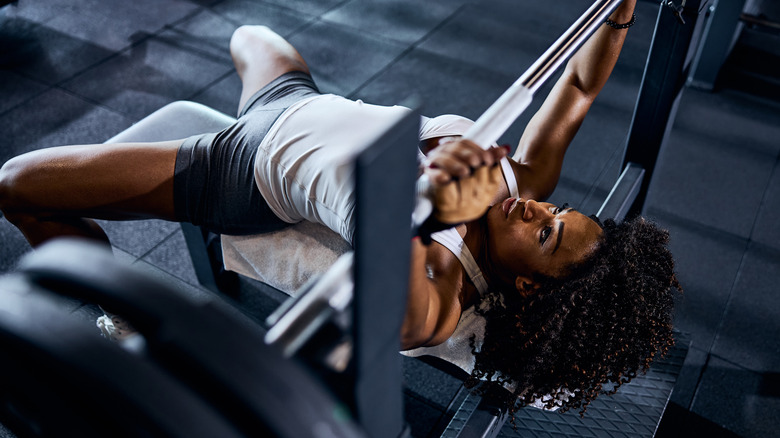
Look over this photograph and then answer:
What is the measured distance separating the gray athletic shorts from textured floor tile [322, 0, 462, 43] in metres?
2.04

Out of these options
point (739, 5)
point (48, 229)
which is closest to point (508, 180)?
point (48, 229)

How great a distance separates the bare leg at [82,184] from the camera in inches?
56.3

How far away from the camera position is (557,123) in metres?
1.63

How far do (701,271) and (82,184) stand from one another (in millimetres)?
2052

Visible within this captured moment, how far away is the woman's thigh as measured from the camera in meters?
1.43

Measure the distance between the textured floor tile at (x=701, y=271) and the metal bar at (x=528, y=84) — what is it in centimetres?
127

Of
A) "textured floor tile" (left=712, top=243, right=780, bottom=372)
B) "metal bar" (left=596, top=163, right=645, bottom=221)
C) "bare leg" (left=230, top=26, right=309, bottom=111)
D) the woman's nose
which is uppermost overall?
"bare leg" (left=230, top=26, right=309, bottom=111)

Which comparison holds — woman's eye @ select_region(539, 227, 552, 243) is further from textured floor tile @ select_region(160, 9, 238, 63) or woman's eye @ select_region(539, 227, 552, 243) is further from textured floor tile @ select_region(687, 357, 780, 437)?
textured floor tile @ select_region(160, 9, 238, 63)

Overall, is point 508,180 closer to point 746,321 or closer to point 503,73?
point 746,321

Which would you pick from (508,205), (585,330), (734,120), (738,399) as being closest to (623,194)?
(508,205)

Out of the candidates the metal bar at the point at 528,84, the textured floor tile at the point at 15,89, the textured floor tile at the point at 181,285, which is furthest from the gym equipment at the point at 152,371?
the textured floor tile at the point at 15,89

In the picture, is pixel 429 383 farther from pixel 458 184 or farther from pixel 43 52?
pixel 43 52

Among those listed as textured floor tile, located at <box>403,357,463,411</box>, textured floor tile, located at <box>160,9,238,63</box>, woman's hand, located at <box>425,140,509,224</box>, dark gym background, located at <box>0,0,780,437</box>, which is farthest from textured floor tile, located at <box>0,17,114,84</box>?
woman's hand, located at <box>425,140,509,224</box>

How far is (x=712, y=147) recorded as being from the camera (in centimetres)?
280
